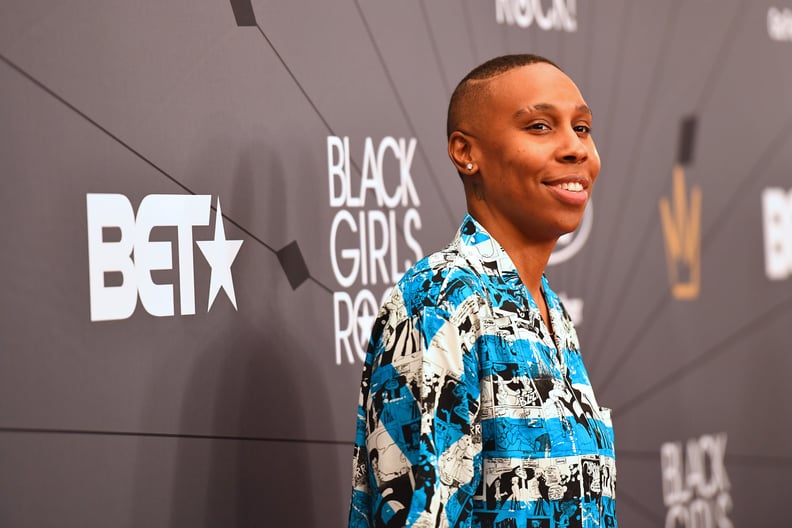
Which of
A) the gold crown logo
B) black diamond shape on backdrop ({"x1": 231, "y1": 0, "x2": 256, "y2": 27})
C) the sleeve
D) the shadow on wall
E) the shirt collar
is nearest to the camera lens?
the sleeve

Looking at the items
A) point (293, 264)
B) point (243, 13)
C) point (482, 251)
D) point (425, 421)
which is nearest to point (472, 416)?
point (425, 421)

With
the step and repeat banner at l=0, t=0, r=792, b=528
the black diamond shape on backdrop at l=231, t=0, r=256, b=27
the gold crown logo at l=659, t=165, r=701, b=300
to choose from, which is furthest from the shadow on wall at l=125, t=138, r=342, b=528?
the gold crown logo at l=659, t=165, r=701, b=300

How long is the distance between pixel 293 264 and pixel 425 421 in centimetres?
57

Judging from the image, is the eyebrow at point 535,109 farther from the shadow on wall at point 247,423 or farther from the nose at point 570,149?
the shadow on wall at point 247,423

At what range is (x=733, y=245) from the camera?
250cm

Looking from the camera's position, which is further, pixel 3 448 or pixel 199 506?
pixel 199 506

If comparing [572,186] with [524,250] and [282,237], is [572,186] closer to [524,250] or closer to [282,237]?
[524,250]

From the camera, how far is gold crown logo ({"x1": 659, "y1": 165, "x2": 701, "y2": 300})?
2336mm

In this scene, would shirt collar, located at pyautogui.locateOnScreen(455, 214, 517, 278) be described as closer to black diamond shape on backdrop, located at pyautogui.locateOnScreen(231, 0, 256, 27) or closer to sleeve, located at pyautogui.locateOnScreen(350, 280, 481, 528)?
sleeve, located at pyautogui.locateOnScreen(350, 280, 481, 528)

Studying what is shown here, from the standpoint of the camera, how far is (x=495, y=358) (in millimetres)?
1147

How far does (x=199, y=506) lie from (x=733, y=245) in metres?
1.61

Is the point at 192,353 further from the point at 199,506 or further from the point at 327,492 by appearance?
the point at 327,492

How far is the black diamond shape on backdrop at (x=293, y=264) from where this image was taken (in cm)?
156

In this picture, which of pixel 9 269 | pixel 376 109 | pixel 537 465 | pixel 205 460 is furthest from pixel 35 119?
pixel 537 465
